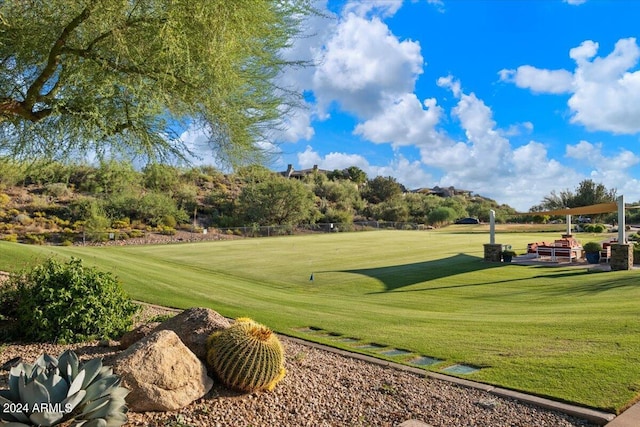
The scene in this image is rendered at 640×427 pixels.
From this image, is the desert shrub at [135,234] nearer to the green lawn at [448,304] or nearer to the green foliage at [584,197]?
the green lawn at [448,304]

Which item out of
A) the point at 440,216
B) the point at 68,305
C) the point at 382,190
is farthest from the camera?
the point at 382,190

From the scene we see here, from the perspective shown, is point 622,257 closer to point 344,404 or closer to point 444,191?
point 344,404

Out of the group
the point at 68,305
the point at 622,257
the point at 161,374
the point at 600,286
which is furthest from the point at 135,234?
the point at 161,374

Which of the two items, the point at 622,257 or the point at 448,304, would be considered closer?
the point at 448,304

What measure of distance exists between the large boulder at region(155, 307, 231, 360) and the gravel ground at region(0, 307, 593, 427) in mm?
611

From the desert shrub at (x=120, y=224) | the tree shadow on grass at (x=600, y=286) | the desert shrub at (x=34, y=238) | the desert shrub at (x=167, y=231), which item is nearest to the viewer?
the tree shadow on grass at (x=600, y=286)

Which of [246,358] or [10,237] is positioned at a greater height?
[10,237]

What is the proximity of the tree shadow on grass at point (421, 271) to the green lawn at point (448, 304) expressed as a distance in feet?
0.16

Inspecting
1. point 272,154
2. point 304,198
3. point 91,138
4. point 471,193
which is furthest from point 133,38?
point 471,193

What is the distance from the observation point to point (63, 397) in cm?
366

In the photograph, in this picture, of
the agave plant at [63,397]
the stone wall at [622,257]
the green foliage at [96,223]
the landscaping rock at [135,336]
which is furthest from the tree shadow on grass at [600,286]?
the green foliage at [96,223]

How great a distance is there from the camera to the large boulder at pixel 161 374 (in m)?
4.46

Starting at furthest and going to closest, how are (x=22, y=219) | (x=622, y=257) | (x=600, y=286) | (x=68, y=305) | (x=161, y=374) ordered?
(x=22, y=219) → (x=622, y=257) → (x=600, y=286) → (x=68, y=305) → (x=161, y=374)

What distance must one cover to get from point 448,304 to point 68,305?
1152cm
